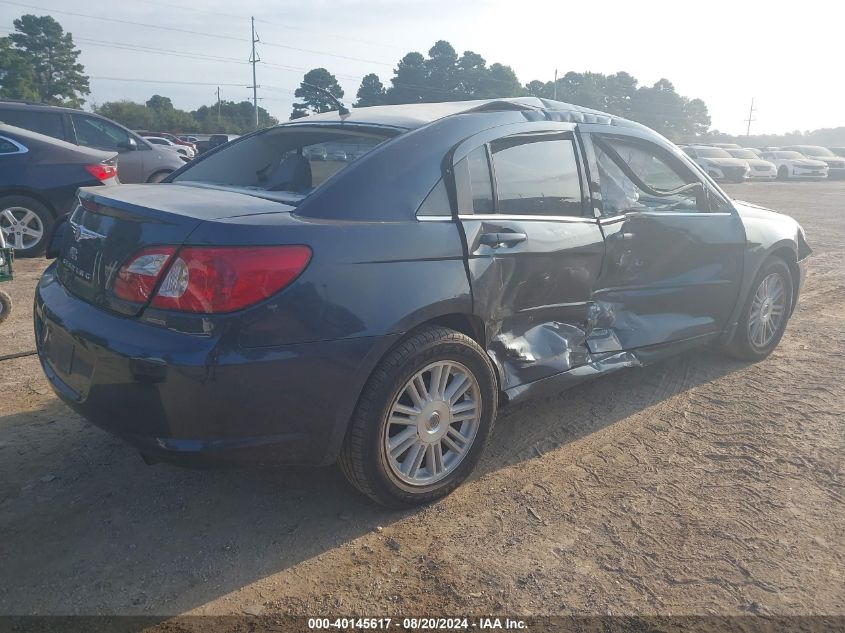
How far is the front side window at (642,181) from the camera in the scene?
3.94 meters

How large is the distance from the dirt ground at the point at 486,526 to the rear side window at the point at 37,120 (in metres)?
5.96

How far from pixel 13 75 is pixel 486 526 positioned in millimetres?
69653

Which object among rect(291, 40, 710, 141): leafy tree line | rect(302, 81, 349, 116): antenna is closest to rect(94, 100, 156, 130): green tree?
rect(291, 40, 710, 141): leafy tree line

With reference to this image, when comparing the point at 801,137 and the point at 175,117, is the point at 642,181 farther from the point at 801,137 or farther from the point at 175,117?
the point at 801,137

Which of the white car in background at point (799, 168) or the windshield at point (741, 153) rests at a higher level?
the windshield at point (741, 153)

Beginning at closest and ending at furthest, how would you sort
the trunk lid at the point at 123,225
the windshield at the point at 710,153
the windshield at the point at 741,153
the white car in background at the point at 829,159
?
the trunk lid at the point at 123,225
the windshield at the point at 710,153
the windshield at the point at 741,153
the white car in background at the point at 829,159

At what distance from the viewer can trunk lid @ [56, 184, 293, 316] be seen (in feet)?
8.49

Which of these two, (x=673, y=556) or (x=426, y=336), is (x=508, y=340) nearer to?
(x=426, y=336)

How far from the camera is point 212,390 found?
2.46 m

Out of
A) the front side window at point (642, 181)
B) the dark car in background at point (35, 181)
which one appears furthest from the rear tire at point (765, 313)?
the dark car in background at point (35, 181)

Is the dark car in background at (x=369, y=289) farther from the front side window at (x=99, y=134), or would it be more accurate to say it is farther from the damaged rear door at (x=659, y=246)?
the front side window at (x=99, y=134)

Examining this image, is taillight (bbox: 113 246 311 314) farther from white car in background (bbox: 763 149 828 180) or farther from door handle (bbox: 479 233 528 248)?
white car in background (bbox: 763 149 828 180)

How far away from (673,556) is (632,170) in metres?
2.27

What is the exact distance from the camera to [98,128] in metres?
9.78
